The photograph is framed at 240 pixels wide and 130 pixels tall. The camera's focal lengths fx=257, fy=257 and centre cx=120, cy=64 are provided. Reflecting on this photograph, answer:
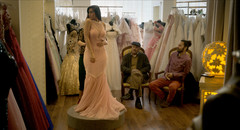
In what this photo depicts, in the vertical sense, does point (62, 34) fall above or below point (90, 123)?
above

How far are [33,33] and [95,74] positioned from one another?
1.29 metres

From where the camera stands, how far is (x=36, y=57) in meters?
4.08

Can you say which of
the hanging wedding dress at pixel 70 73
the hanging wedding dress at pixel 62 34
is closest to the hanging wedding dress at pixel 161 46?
the hanging wedding dress at pixel 70 73

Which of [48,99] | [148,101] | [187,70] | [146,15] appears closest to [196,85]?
[187,70]

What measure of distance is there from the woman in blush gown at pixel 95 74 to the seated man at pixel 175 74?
1317 mm

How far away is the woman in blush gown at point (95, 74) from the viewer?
3.40 metres

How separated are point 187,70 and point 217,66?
1.89 m

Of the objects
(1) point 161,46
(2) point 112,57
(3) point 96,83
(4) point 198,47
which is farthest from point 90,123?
(4) point 198,47

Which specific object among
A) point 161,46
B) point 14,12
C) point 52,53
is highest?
point 14,12

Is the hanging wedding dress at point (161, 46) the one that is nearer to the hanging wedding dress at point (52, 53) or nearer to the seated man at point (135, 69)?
the seated man at point (135, 69)

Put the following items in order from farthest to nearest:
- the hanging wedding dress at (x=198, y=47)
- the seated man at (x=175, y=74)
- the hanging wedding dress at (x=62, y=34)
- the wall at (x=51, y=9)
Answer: the hanging wedding dress at (x=62, y=34) < the wall at (x=51, y=9) < the hanging wedding dress at (x=198, y=47) < the seated man at (x=175, y=74)

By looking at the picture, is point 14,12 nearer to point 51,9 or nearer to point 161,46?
point 51,9

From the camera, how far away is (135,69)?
4.84 meters

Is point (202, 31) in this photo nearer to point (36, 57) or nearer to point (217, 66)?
point (217, 66)
